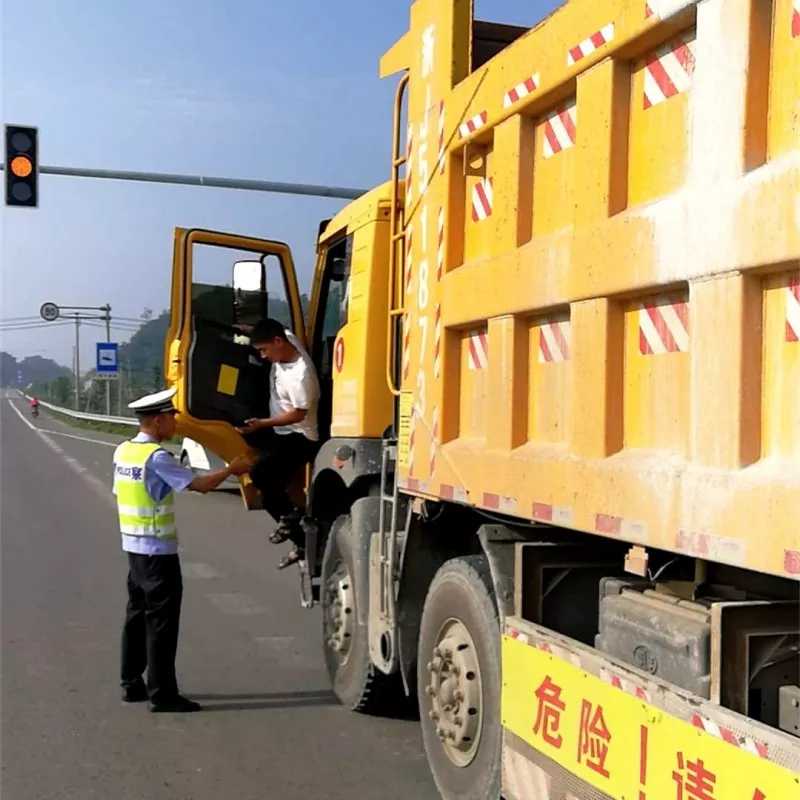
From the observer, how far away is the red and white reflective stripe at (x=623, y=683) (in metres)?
2.78

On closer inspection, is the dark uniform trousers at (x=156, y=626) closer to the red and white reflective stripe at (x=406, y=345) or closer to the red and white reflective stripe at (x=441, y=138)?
the red and white reflective stripe at (x=406, y=345)

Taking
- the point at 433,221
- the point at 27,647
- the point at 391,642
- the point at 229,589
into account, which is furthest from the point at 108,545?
the point at 433,221

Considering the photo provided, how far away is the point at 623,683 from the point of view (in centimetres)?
286

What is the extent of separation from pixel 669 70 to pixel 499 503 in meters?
1.49

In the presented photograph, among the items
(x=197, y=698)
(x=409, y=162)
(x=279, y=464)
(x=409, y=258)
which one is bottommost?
(x=197, y=698)

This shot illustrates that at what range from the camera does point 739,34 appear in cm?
243

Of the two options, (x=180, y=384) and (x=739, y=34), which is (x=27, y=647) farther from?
(x=739, y=34)

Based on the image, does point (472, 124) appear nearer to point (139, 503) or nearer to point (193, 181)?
point (139, 503)

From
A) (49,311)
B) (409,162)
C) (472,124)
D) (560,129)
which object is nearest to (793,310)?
(560,129)

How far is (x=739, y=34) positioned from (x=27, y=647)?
574 cm

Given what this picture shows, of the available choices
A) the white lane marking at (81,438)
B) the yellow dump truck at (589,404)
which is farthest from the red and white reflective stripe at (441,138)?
the white lane marking at (81,438)

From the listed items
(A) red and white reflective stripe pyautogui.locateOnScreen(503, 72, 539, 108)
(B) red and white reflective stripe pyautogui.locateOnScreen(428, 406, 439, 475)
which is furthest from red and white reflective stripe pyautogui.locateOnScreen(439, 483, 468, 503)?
(A) red and white reflective stripe pyautogui.locateOnScreen(503, 72, 539, 108)

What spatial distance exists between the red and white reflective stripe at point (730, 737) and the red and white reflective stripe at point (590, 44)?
181 centimetres

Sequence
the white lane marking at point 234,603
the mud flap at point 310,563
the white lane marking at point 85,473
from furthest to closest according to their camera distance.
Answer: the white lane marking at point 85,473
the white lane marking at point 234,603
the mud flap at point 310,563
